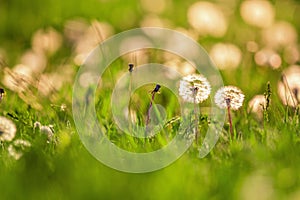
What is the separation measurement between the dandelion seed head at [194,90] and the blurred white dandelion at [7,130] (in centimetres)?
68

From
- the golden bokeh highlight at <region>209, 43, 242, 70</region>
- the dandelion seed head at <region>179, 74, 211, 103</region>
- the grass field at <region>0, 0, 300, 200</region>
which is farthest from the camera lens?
the golden bokeh highlight at <region>209, 43, 242, 70</region>

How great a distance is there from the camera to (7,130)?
275 centimetres

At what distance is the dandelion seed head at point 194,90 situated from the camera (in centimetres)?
261

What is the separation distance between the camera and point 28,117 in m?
2.90

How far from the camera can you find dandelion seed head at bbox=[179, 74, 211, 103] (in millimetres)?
2613

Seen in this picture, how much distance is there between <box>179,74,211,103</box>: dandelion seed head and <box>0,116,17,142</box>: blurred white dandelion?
2.24 ft

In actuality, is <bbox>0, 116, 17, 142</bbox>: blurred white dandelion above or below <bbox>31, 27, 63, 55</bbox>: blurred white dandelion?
below

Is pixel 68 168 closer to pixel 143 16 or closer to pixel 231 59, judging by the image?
pixel 231 59

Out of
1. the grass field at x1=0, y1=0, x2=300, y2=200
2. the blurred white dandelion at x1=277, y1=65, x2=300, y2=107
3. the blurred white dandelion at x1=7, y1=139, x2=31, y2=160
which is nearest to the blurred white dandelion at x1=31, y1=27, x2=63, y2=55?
the grass field at x1=0, y1=0, x2=300, y2=200

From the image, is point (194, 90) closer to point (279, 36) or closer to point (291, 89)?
point (291, 89)

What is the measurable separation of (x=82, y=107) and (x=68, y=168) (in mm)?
738

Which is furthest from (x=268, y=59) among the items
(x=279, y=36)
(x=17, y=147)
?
(x=17, y=147)

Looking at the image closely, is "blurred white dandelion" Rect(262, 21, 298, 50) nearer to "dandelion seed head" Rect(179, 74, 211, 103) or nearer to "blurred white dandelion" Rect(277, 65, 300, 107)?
"blurred white dandelion" Rect(277, 65, 300, 107)

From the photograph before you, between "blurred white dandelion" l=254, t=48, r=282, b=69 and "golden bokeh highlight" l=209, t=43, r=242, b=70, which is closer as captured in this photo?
"blurred white dandelion" l=254, t=48, r=282, b=69
